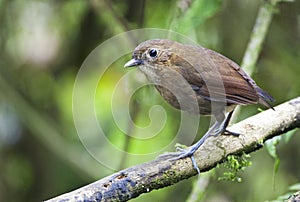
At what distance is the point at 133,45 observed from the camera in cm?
420

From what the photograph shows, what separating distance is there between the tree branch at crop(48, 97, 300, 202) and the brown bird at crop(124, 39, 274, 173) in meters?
0.08

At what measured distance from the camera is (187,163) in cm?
271

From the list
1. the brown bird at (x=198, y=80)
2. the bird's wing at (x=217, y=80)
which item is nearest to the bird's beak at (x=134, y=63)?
the brown bird at (x=198, y=80)

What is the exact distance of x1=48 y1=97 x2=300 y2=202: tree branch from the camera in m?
2.45

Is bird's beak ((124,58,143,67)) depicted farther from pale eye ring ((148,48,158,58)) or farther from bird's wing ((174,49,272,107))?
bird's wing ((174,49,272,107))

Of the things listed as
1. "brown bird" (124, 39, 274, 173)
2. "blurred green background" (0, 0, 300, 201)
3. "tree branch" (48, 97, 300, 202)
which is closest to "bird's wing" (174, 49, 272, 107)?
"brown bird" (124, 39, 274, 173)

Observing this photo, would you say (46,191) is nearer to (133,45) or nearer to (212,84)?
(133,45)

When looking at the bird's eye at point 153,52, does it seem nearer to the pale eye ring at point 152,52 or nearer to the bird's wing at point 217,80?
the pale eye ring at point 152,52

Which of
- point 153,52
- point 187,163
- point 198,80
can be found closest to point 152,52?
point 153,52

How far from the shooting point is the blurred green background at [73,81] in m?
4.45

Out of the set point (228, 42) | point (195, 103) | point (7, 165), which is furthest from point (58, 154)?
point (195, 103)

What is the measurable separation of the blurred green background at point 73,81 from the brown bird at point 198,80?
3.79 feet

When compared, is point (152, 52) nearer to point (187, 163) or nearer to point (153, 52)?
point (153, 52)

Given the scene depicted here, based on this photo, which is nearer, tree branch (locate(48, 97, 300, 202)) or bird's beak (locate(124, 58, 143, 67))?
tree branch (locate(48, 97, 300, 202))
